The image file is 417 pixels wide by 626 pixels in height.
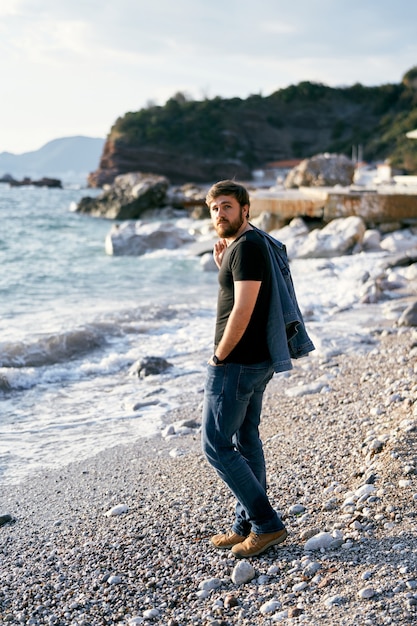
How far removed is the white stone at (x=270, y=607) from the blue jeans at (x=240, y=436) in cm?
50

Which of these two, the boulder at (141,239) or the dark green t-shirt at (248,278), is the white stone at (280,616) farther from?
the boulder at (141,239)

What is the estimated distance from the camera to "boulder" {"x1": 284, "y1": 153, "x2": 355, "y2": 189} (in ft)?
126

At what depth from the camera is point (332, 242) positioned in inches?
756

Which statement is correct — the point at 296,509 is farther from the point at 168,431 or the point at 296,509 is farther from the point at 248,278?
the point at 168,431

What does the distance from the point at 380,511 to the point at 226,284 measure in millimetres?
1427

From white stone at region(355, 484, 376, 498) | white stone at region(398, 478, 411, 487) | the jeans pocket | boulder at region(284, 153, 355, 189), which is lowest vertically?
white stone at region(355, 484, 376, 498)

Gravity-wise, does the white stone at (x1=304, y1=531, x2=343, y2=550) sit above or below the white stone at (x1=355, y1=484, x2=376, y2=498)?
below

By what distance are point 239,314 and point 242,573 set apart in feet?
3.99

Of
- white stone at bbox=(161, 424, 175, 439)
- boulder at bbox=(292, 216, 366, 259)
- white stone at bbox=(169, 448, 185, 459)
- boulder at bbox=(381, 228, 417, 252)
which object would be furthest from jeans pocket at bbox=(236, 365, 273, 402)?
boulder at bbox=(381, 228, 417, 252)

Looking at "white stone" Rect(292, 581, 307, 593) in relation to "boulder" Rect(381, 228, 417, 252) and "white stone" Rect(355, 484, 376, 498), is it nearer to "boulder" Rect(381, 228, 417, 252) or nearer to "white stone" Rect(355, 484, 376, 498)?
"white stone" Rect(355, 484, 376, 498)

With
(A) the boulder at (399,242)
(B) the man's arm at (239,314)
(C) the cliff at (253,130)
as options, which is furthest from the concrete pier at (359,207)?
(C) the cliff at (253,130)

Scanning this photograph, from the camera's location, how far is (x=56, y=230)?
3228cm

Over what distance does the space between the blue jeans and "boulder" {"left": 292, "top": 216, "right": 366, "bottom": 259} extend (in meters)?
15.8

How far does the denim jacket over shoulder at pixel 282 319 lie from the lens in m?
3.29
